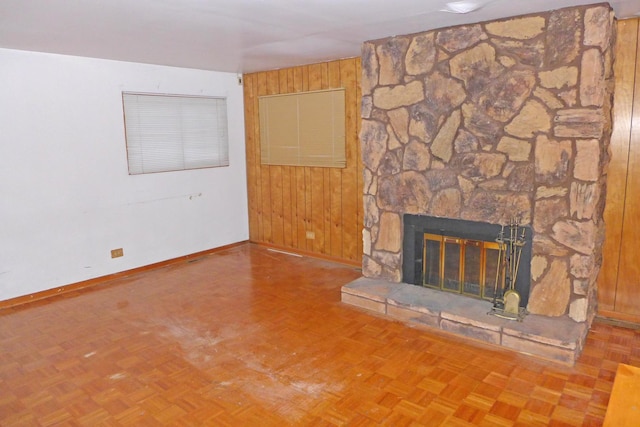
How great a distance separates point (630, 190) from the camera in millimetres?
3117

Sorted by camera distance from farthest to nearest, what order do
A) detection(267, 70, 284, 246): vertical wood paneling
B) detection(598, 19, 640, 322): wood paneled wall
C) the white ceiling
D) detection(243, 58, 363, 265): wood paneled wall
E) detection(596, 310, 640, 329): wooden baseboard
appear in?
1. detection(267, 70, 284, 246): vertical wood paneling
2. detection(243, 58, 363, 265): wood paneled wall
3. detection(596, 310, 640, 329): wooden baseboard
4. detection(598, 19, 640, 322): wood paneled wall
5. the white ceiling

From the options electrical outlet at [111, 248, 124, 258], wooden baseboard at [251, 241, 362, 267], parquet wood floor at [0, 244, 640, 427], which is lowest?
parquet wood floor at [0, 244, 640, 427]

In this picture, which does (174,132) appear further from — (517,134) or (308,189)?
(517,134)

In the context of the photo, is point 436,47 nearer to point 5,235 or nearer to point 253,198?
point 253,198

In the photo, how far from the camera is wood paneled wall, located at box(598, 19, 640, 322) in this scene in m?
3.03

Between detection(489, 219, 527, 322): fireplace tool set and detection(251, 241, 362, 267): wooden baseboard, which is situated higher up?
detection(489, 219, 527, 322): fireplace tool set

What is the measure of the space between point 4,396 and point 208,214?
9.94 feet

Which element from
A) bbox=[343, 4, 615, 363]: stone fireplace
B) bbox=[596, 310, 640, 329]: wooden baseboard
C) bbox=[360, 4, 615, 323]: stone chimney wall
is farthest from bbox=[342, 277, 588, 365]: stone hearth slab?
bbox=[596, 310, 640, 329]: wooden baseboard

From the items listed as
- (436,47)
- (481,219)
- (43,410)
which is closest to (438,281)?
(481,219)

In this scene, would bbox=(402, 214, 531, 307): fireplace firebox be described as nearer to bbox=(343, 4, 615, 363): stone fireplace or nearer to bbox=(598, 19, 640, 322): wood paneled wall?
bbox=(343, 4, 615, 363): stone fireplace

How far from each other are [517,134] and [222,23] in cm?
206

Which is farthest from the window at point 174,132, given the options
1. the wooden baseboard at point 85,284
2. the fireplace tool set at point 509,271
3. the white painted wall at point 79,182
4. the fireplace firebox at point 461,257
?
the fireplace tool set at point 509,271

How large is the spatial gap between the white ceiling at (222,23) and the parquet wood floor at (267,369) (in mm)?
2066

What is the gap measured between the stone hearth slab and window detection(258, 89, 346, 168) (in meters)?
1.55
